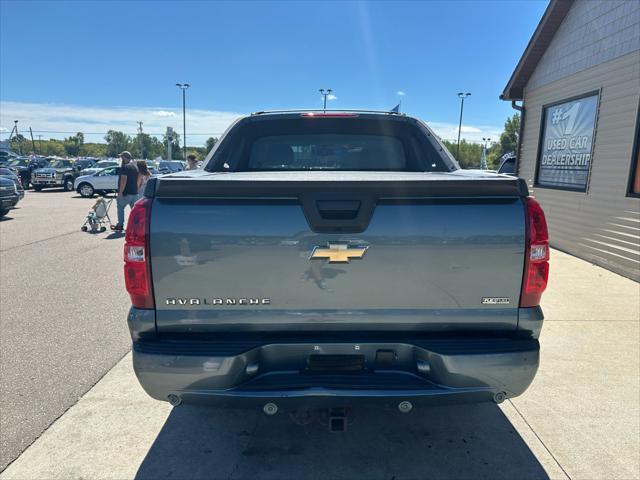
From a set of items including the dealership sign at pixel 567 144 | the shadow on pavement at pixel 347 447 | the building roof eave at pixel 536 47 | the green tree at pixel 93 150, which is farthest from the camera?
the green tree at pixel 93 150

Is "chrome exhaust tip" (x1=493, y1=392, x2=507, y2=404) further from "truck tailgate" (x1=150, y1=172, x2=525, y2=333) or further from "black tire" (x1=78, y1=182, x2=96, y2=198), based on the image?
"black tire" (x1=78, y1=182, x2=96, y2=198)

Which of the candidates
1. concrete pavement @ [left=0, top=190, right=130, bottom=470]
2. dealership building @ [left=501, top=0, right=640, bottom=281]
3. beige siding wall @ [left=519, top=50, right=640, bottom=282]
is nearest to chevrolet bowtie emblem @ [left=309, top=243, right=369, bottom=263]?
concrete pavement @ [left=0, top=190, right=130, bottom=470]

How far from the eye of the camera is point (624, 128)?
7266mm

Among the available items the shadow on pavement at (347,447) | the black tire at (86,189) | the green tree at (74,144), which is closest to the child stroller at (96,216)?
the shadow on pavement at (347,447)

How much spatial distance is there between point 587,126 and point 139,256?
8829 mm

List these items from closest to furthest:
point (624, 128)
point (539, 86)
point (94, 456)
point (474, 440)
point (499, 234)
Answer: point (499, 234) → point (94, 456) → point (474, 440) → point (624, 128) → point (539, 86)

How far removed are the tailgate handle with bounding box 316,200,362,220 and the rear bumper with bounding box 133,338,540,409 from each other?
0.62m

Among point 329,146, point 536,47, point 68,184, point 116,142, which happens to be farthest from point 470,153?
point 116,142

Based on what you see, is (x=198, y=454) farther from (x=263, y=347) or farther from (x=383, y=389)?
(x=383, y=389)

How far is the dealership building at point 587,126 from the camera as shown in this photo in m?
7.13

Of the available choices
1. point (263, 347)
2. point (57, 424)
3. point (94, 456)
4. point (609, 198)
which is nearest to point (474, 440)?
point (263, 347)

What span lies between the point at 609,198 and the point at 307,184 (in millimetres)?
7436

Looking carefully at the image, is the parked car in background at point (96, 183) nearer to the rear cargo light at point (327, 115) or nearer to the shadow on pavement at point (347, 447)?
the rear cargo light at point (327, 115)

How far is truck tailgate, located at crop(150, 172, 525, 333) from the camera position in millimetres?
2102
